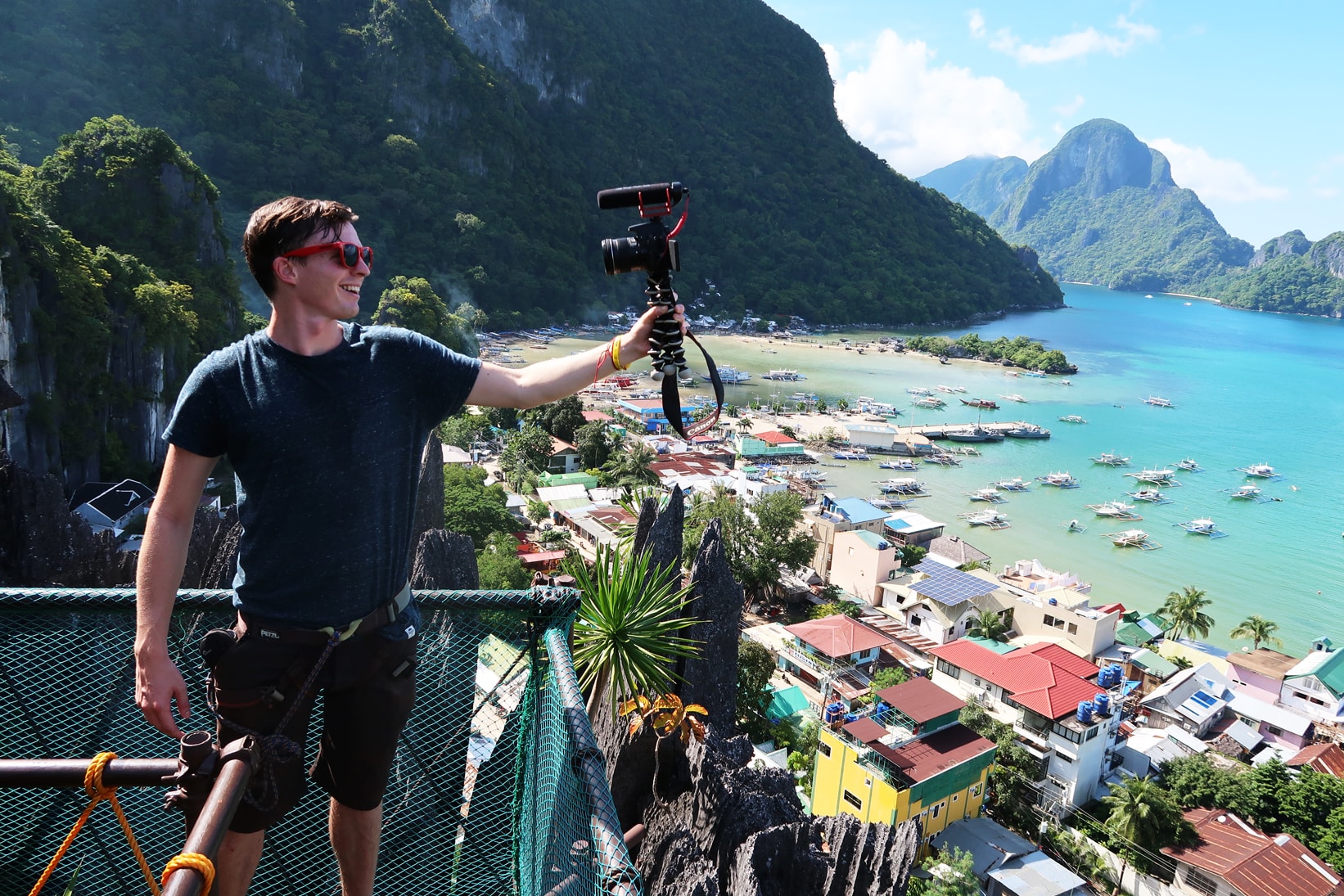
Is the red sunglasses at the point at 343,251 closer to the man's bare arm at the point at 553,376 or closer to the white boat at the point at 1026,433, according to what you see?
the man's bare arm at the point at 553,376

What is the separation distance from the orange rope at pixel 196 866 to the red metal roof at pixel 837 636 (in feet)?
54.2

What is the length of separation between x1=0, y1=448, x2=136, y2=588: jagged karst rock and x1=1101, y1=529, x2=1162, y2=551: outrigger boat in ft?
100

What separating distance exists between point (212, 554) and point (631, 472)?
2013 centimetres

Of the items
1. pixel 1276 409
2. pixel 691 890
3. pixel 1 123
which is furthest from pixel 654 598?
pixel 1276 409

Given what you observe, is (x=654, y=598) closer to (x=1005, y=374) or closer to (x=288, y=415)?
(x=288, y=415)

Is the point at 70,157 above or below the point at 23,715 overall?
above

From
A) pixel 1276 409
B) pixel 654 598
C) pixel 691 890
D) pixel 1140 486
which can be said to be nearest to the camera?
pixel 691 890

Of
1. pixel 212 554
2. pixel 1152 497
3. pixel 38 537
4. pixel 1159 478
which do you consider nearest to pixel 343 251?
pixel 212 554

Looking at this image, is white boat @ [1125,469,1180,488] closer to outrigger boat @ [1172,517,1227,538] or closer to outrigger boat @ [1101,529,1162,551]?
outrigger boat @ [1172,517,1227,538]

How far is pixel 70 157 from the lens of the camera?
22719 millimetres

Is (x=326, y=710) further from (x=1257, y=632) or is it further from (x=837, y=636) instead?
(x=1257, y=632)

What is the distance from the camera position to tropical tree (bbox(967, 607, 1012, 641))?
19.9 meters

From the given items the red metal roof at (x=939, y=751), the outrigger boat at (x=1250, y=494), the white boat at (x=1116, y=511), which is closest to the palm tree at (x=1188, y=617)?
the white boat at (x=1116, y=511)

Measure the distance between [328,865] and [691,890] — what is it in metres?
1.42
